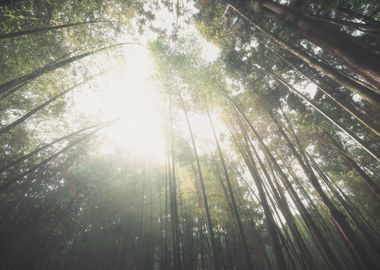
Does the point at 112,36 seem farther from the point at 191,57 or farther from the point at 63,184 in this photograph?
the point at 63,184

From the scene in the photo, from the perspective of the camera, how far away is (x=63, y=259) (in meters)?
11.5

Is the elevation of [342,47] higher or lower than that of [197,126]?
lower

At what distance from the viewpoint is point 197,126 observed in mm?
10508

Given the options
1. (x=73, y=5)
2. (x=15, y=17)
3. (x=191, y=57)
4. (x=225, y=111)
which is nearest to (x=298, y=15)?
(x=225, y=111)

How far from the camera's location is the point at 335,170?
1155 cm

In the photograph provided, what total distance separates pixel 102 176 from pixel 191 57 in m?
10.3

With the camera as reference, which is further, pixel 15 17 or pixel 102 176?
pixel 102 176

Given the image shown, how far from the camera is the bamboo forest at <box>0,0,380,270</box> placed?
160 inches

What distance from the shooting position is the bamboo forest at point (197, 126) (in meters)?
4.06

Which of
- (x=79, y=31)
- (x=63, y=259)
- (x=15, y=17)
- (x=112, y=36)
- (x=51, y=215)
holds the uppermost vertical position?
(x=112, y=36)

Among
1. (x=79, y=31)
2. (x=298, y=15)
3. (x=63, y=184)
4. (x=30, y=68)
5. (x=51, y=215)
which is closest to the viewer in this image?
(x=298, y=15)

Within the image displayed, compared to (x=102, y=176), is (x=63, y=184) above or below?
below

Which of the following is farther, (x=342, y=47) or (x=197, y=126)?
(x=197, y=126)

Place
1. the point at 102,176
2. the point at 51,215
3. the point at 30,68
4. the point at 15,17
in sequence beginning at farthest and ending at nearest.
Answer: the point at 102,176
the point at 51,215
the point at 30,68
the point at 15,17
